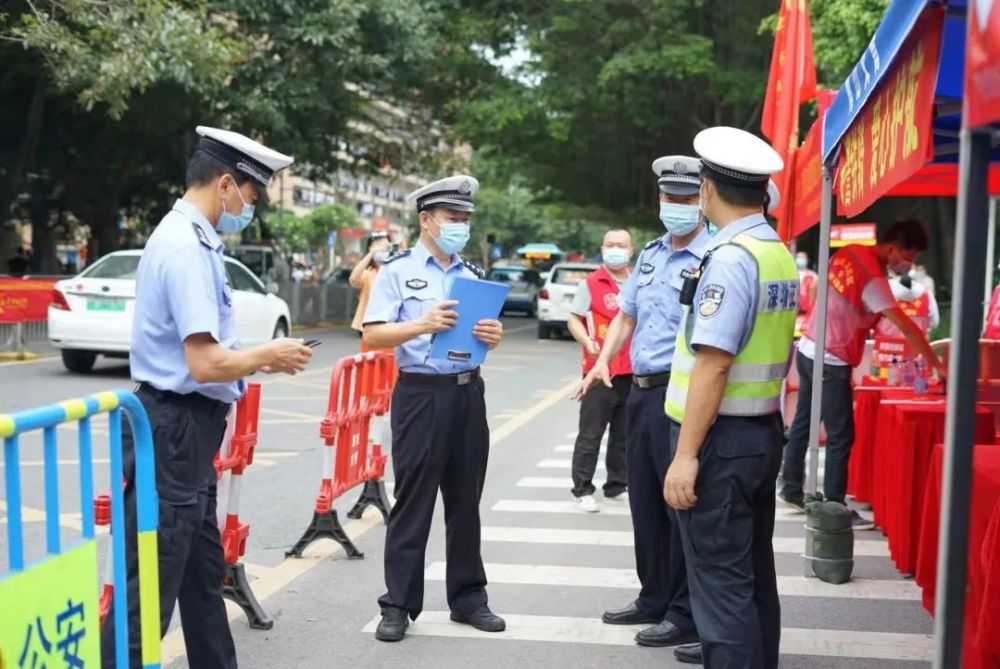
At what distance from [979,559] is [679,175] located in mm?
2106

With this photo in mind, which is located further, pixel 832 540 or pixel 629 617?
pixel 832 540

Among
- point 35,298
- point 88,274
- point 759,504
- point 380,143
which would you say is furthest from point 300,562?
point 380,143

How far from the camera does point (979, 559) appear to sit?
14.7ft

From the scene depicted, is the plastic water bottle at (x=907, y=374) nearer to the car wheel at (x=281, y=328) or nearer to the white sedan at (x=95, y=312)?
the white sedan at (x=95, y=312)

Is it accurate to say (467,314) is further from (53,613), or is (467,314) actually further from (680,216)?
(53,613)

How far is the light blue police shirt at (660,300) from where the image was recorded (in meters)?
5.52

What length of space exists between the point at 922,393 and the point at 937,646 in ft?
16.3

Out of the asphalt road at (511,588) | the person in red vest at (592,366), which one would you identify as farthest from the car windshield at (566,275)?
the person in red vest at (592,366)

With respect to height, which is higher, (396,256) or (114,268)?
(396,256)

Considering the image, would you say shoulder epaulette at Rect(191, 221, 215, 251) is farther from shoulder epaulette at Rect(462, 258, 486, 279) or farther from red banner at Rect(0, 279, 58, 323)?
red banner at Rect(0, 279, 58, 323)

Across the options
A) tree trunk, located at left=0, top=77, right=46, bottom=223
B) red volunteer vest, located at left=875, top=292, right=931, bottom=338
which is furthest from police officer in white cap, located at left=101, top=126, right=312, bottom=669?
tree trunk, located at left=0, top=77, right=46, bottom=223

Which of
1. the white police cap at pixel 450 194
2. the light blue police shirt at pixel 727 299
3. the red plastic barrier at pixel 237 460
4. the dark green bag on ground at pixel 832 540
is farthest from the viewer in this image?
the dark green bag on ground at pixel 832 540

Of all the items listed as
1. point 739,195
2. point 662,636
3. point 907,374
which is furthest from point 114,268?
point 739,195

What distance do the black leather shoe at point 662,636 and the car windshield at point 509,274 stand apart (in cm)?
3216
